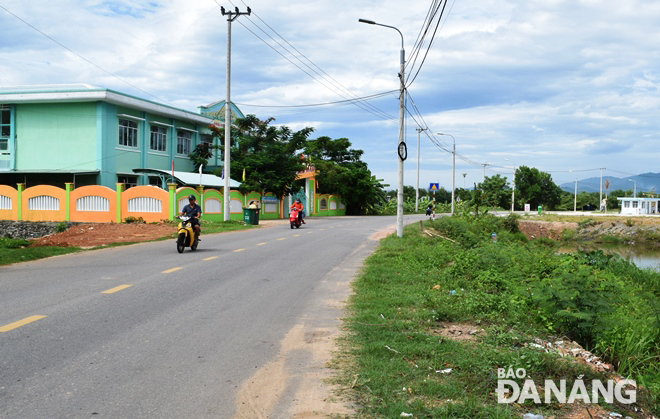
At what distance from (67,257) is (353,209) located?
49094 millimetres

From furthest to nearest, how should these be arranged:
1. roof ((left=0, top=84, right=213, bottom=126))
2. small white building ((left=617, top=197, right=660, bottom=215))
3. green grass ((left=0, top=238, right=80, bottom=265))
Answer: small white building ((left=617, top=197, right=660, bottom=215)) → roof ((left=0, top=84, right=213, bottom=126)) → green grass ((left=0, top=238, right=80, bottom=265))

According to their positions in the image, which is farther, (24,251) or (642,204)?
(642,204)

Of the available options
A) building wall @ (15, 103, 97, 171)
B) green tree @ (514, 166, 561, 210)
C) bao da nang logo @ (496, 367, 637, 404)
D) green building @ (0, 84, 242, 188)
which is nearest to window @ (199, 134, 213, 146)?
green building @ (0, 84, 242, 188)

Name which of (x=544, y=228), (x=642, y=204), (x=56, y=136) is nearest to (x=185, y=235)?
(x=56, y=136)

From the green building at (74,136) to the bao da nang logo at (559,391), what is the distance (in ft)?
102

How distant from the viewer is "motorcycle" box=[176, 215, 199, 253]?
15484 millimetres

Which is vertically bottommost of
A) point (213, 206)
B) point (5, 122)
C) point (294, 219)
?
point (294, 219)

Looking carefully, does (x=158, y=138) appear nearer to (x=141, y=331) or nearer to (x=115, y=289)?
(x=115, y=289)


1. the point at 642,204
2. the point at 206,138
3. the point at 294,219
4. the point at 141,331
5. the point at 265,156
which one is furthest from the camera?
the point at 642,204

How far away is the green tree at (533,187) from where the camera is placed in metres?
91.4

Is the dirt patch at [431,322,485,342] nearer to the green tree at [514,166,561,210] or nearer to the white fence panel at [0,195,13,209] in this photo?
the white fence panel at [0,195,13,209]

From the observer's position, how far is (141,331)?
22.0 feet

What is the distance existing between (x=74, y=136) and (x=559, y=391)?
3573cm

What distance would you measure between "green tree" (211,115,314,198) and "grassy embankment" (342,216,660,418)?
2689cm
